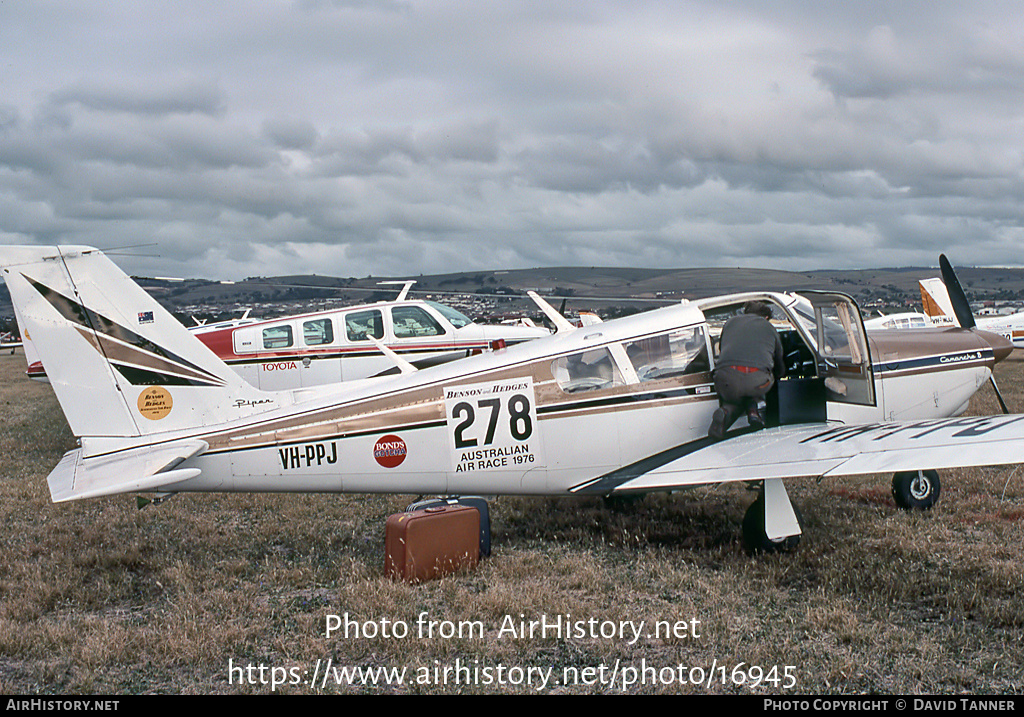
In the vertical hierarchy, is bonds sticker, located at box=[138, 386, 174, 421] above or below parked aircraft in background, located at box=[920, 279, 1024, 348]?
above

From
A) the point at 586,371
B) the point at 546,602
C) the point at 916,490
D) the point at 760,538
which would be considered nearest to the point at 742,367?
the point at 586,371

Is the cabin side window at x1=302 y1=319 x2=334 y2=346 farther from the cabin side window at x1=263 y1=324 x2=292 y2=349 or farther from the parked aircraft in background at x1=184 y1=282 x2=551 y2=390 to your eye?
the cabin side window at x1=263 y1=324 x2=292 y2=349

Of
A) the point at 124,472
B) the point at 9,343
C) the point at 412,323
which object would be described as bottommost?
the point at 124,472

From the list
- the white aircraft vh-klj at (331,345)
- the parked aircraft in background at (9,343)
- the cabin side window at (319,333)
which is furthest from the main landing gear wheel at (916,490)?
the parked aircraft in background at (9,343)

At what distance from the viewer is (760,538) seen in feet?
20.6

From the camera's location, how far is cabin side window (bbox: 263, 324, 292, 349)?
1339cm

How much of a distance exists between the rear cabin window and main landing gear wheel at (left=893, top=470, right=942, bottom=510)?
8251 mm

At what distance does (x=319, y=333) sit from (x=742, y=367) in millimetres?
8762

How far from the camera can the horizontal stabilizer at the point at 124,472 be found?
5.38 meters

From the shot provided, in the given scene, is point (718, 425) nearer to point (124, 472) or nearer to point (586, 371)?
point (586, 371)

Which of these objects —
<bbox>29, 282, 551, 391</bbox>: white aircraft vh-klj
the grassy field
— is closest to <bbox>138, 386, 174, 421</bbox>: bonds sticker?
the grassy field

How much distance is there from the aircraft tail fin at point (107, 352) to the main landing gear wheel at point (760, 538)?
4.33m

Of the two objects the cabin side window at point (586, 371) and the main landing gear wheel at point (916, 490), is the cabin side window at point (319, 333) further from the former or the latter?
the main landing gear wheel at point (916, 490)

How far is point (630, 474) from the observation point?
634 centimetres
